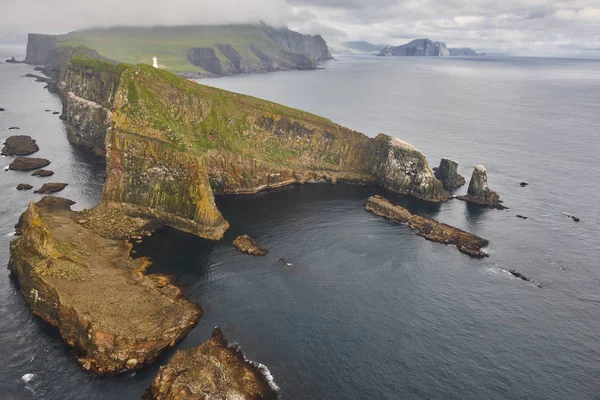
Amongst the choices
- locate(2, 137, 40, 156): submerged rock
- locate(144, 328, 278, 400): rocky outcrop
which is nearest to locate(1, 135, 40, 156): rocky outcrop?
locate(2, 137, 40, 156): submerged rock

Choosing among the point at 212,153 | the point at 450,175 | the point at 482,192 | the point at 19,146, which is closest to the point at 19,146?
the point at 19,146

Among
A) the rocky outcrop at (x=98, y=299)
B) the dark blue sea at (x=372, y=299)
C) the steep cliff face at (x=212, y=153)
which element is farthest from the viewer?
the steep cliff face at (x=212, y=153)

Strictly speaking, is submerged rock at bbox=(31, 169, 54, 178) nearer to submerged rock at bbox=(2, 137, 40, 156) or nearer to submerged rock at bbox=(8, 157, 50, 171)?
submerged rock at bbox=(8, 157, 50, 171)

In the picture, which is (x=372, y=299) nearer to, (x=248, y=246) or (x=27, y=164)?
(x=248, y=246)

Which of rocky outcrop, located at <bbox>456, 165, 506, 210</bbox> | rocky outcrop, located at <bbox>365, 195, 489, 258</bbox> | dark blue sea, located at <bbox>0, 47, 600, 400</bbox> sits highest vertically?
rocky outcrop, located at <bbox>456, 165, 506, 210</bbox>

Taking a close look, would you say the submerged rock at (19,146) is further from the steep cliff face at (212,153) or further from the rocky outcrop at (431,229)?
the rocky outcrop at (431,229)

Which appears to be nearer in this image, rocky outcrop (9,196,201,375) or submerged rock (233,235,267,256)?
rocky outcrop (9,196,201,375)

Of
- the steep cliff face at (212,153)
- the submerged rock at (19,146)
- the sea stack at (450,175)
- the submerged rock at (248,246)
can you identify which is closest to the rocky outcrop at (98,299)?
the submerged rock at (248,246)
